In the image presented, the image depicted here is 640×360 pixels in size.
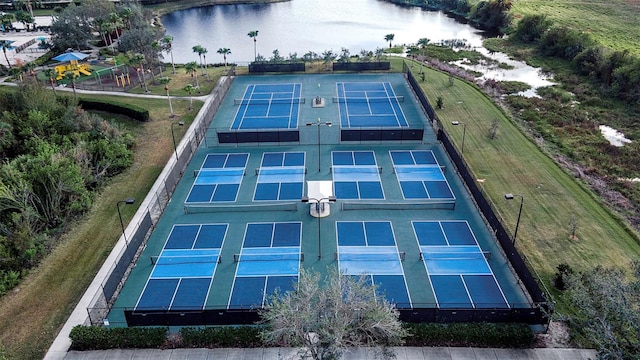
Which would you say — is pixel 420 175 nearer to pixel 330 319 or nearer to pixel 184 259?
pixel 184 259

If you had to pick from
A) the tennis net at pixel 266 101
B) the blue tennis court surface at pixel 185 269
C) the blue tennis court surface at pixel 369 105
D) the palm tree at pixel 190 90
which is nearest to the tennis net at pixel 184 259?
the blue tennis court surface at pixel 185 269

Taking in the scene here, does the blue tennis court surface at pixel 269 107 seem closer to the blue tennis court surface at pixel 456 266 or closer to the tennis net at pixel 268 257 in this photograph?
the tennis net at pixel 268 257

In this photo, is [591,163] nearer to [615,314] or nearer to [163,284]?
[615,314]

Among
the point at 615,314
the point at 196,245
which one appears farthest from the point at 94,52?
the point at 615,314

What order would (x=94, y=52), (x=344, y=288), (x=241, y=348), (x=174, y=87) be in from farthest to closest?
(x=94, y=52), (x=174, y=87), (x=241, y=348), (x=344, y=288)

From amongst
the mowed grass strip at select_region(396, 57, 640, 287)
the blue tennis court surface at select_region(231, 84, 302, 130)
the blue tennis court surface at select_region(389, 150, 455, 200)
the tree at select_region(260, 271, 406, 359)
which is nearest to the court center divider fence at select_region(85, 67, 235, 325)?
the blue tennis court surface at select_region(231, 84, 302, 130)

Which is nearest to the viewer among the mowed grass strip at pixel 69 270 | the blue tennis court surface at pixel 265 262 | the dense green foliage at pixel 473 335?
the dense green foliage at pixel 473 335
